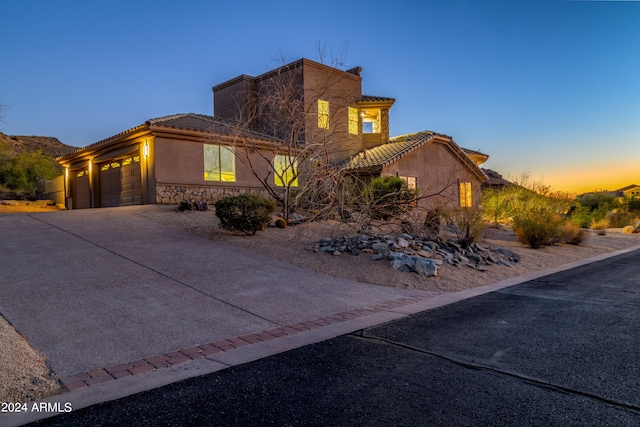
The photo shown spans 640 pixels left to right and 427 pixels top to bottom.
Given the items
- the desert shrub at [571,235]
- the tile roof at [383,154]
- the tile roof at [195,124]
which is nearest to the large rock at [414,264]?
the desert shrub at [571,235]

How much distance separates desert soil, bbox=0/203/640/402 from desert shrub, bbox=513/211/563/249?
0.32m

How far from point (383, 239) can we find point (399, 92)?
745 inches

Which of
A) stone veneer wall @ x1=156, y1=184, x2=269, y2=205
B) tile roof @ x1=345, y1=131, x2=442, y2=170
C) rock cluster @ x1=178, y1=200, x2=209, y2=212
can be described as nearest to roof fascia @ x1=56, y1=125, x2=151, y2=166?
stone veneer wall @ x1=156, y1=184, x2=269, y2=205

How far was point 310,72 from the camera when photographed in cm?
2381

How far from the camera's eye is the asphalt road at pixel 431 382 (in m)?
2.92

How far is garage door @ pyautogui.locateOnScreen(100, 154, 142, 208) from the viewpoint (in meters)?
19.5

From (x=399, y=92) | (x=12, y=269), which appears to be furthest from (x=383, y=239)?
(x=399, y=92)

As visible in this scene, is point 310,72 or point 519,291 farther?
point 310,72

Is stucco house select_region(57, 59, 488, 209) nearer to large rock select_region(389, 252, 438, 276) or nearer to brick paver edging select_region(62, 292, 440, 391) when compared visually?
large rock select_region(389, 252, 438, 276)

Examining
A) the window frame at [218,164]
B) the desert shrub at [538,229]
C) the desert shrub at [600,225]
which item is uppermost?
the window frame at [218,164]

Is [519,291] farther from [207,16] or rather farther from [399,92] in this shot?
[399,92]

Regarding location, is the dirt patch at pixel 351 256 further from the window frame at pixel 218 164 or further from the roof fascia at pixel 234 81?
the roof fascia at pixel 234 81

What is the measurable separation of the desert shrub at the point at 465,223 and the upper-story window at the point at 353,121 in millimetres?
14777

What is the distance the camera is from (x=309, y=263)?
952cm
